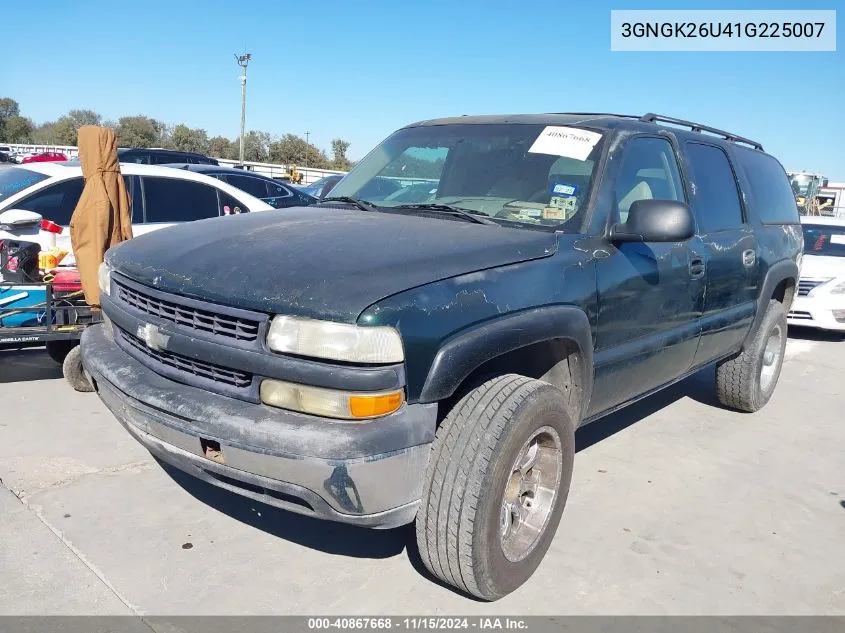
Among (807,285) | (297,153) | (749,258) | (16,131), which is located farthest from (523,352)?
(16,131)

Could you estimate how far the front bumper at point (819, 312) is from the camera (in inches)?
345

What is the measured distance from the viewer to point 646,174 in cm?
387

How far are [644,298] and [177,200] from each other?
4.77 m

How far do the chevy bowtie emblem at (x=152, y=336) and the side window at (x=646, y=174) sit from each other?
216cm

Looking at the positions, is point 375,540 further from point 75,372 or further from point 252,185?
point 252,185

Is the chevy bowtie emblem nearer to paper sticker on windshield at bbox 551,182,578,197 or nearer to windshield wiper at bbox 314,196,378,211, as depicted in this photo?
windshield wiper at bbox 314,196,378,211

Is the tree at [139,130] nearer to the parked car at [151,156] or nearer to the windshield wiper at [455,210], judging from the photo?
the parked car at [151,156]

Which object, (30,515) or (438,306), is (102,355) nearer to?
(30,515)

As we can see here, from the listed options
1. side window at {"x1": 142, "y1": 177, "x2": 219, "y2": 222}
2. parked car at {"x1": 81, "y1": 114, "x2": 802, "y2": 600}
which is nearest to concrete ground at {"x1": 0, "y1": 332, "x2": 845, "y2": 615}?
parked car at {"x1": 81, "y1": 114, "x2": 802, "y2": 600}

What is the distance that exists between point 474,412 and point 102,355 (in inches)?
65.4

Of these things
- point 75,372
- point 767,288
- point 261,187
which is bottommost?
point 75,372

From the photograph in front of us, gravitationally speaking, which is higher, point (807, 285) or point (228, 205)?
point (228, 205)

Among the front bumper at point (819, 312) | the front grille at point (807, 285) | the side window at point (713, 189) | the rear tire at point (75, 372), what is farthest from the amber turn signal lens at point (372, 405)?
the front grille at point (807, 285)
